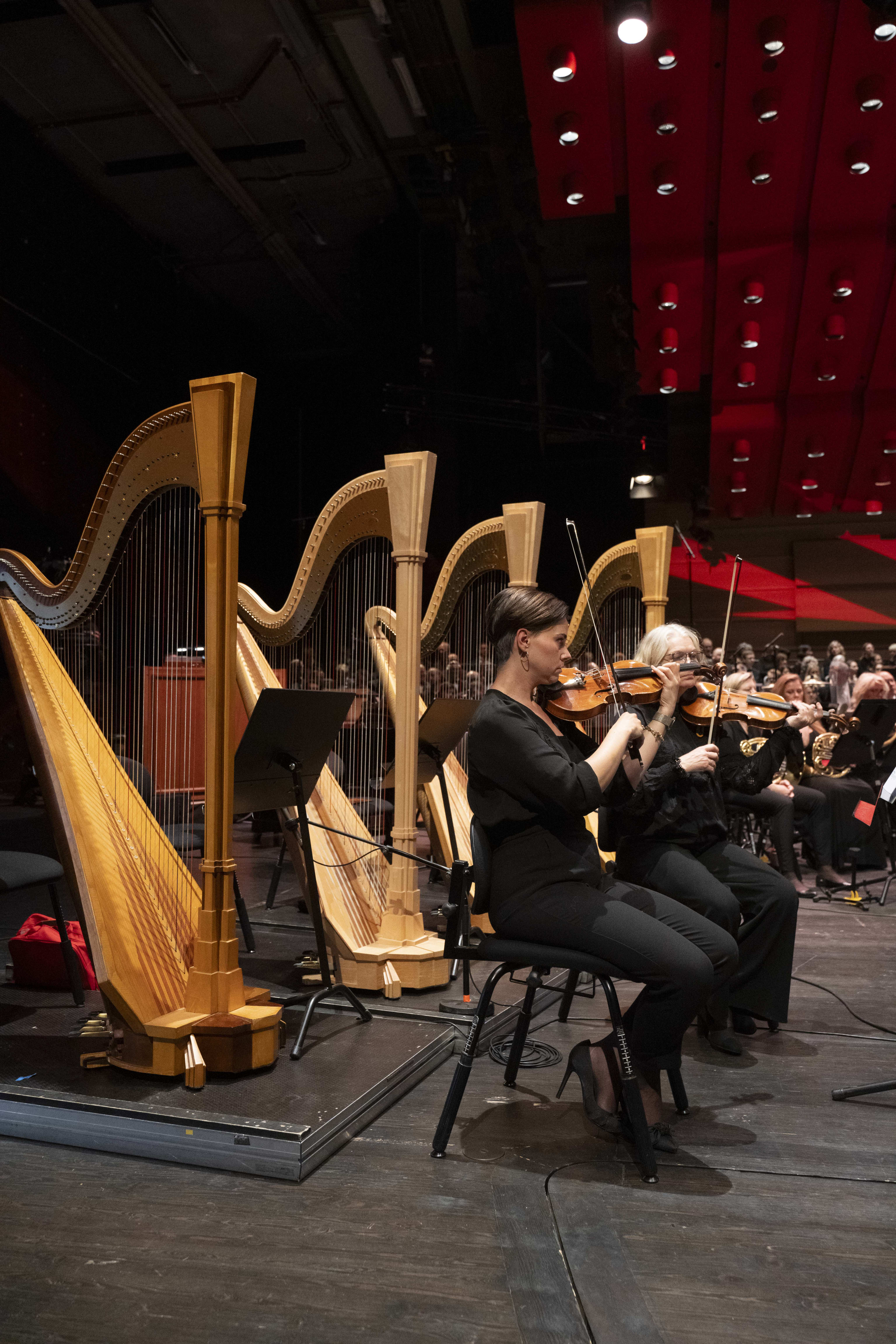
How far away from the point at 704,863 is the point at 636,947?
0.94 m

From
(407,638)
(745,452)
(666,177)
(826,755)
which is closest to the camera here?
(407,638)

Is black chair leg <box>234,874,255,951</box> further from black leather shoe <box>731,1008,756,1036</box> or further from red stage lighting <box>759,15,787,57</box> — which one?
red stage lighting <box>759,15,787,57</box>

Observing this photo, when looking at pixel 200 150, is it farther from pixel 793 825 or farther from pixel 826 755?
pixel 793 825

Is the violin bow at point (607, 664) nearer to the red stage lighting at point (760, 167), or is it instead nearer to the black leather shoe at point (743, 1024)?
the black leather shoe at point (743, 1024)

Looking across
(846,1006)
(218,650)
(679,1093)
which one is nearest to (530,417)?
(846,1006)

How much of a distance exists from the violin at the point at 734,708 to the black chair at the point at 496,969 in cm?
101

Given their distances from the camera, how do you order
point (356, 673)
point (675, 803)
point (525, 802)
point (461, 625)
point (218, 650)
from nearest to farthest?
point (525, 802) < point (218, 650) < point (675, 803) < point (356, 673) < point (461, 625)

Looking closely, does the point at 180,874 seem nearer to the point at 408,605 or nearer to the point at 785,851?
the point at 408,605

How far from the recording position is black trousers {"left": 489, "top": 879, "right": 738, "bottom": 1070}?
6.77 feet

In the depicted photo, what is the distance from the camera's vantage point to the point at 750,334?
802 cm

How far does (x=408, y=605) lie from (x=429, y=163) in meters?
Answer: 5.50

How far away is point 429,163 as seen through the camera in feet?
24.3

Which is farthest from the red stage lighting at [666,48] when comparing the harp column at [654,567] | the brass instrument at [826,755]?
the brass instrument at [826,755]

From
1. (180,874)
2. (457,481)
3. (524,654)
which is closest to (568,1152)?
(524,654)
